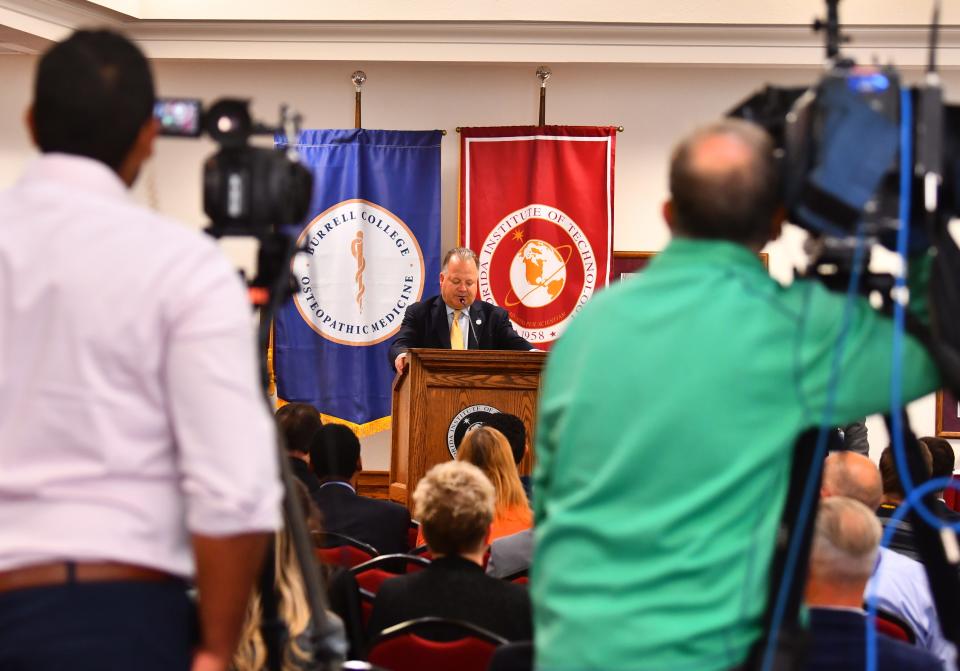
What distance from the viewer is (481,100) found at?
790 centimetres

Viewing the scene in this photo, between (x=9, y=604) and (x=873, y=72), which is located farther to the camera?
(x=873, y=72)

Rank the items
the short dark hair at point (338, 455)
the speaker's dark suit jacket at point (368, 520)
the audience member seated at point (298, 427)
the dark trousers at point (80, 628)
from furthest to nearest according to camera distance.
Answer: the short dark hair at point (338, 455)
the audience member seated at point (298, 427)
the speaker's dark suit jacket at point (368, 520)
the dark trousers at point (80, 628)

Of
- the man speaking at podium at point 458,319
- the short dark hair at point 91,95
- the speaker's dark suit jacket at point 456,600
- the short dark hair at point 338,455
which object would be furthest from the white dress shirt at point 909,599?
the man speaking at podium at point 458,319

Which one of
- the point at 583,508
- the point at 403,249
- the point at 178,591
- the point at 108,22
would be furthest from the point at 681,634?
the point at 108,22

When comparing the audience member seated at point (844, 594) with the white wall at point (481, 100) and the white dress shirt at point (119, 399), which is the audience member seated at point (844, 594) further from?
the white wall at point (481, 100)

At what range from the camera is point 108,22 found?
23.8 ft

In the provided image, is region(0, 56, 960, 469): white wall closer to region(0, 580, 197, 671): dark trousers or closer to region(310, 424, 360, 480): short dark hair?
region(310, 424, 360, 480): short dark hair

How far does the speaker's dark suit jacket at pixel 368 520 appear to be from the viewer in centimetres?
391

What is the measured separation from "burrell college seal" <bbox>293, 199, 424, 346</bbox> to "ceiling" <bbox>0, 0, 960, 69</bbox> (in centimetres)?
102

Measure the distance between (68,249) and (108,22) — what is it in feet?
20.7

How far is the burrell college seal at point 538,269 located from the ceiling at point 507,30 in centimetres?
103

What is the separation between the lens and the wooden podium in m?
5.26

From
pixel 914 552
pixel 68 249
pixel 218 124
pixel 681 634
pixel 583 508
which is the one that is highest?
pixel 218 124

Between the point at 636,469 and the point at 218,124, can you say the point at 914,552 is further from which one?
the point at 218,124
